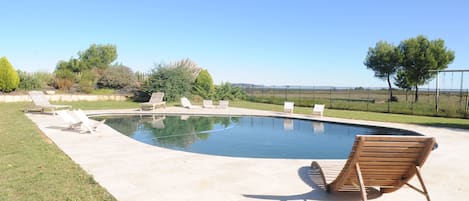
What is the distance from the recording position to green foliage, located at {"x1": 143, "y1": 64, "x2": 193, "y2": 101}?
21516 millimetres

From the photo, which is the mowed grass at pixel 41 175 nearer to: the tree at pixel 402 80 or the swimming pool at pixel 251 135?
the swimming pool at pixel 251 135

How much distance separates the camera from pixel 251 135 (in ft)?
33.8

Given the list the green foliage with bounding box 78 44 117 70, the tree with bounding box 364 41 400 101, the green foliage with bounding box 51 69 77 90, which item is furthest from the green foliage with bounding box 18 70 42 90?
the tree with bounding box 364 41 400 101

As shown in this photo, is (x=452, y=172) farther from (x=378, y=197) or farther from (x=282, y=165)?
(x=282, y=165)

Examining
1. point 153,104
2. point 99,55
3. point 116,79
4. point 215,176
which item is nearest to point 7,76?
point 116,79

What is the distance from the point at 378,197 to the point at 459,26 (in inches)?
824

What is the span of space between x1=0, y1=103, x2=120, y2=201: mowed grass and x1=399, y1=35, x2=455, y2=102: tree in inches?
1146

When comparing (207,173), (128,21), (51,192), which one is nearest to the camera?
(51,192)

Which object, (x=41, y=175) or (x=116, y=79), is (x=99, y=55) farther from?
(x=41, y=175)

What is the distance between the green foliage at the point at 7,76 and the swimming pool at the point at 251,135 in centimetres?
982

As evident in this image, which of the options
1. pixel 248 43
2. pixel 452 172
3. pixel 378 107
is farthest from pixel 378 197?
pixel 248 43

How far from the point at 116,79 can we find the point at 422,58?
90.1ft

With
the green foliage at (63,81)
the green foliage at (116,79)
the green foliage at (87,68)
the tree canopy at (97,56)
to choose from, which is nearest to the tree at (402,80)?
the green foliage at (116,79)

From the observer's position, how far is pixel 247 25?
930 inches
